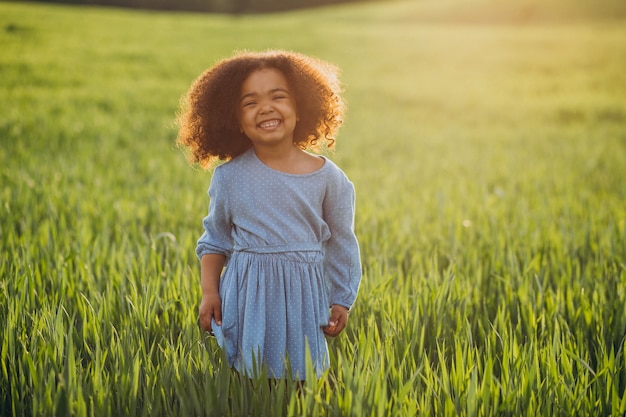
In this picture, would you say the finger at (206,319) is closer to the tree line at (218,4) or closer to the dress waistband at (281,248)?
the dress waistband at (281,248)

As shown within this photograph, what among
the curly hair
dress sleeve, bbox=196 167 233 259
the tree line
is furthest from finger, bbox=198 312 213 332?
the tree line

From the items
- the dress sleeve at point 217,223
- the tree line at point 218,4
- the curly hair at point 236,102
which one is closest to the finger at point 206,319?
the dress sleeve at point 217,223

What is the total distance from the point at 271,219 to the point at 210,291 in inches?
11.1

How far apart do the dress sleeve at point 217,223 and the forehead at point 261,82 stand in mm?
249

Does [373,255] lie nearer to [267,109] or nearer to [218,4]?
[267,109]

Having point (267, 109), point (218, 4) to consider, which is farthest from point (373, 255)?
point (218, 4)

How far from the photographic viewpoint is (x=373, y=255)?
11.1 feet

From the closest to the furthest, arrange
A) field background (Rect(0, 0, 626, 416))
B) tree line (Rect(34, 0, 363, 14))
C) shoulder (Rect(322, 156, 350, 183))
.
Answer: field background (Rect(0, 0, 626, 416)), shoulder (Rect(322, 156, 350, 183)), tree line (Rect(34, 0, 363, 14))

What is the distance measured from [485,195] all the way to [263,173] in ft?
10.7

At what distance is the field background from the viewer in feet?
5.97

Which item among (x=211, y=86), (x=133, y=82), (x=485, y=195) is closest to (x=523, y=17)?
(x=133, y=82)

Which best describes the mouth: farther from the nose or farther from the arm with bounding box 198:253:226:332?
the arm with bounding box 198:253:226:332

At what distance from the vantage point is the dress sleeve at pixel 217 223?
1.92 meters

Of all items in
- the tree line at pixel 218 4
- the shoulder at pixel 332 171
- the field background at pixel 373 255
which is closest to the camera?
the field background at pixel 373 255
